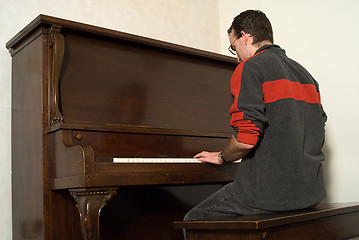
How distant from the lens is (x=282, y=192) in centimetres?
185

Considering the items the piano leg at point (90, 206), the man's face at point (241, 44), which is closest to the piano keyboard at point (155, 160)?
the piano leg at point (90, 206)

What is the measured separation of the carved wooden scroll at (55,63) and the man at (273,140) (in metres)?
0.95

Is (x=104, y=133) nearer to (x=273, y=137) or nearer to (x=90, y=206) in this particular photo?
(x=90, y=206)

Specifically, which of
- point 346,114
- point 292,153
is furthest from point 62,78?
point 346,114

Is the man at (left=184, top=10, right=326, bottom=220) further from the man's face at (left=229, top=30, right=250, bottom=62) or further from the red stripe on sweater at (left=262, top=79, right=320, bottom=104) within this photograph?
the man's face at (left=229, top=30, right=250, bottom=62)

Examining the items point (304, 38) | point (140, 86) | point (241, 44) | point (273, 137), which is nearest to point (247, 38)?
point (241, 44)

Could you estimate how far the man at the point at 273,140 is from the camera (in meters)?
1.84

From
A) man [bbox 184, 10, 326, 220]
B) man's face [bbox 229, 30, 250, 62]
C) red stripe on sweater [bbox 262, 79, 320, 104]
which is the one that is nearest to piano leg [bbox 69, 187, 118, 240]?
man [bbox 184, 10, 326, 220]

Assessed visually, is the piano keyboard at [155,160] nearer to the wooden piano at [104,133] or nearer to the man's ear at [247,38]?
the wooden piano at [104,133]

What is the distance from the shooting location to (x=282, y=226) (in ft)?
5.65

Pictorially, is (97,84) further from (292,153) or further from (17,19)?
(292,153)

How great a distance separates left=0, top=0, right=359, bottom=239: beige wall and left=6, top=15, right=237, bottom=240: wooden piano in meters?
0.10

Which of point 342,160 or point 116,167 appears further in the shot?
point 342,160

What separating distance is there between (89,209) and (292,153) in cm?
89
